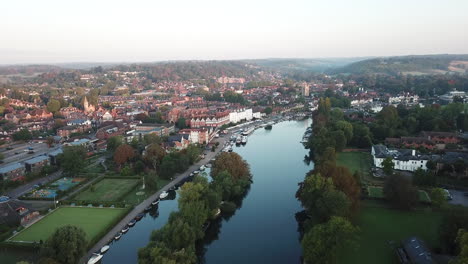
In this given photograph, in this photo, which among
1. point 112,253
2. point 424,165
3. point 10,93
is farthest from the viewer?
point 10,93

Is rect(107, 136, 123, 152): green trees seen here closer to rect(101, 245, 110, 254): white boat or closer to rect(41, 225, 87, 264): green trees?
rect(101, 245, 110, 254): white boat

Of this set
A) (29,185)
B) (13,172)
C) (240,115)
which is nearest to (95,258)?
(29,185)

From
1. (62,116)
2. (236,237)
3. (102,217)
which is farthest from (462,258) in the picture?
(62,116)

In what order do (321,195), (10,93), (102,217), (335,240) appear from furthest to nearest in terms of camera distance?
1. (10,93)
2. (102,217)
3. (321,195)
4. (335,240)

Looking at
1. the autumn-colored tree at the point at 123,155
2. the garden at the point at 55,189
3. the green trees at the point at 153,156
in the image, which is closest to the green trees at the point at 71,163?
the garden at the point at 55,189

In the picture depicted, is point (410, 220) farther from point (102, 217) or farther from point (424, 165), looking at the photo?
point (102, 217)

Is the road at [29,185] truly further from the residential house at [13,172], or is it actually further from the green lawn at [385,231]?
the green lawn at [385,231]
